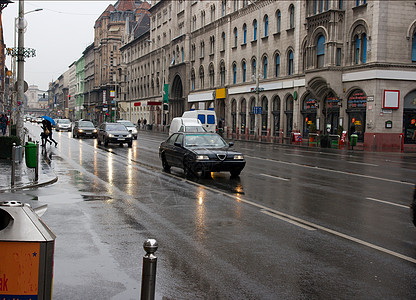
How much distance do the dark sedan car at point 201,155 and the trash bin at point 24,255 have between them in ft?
39.5

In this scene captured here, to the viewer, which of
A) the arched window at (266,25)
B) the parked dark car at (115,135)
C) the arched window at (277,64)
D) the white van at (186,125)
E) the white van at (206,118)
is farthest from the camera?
the arched window at (266,25)

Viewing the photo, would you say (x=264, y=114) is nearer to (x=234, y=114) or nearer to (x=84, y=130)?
(x=234, y=114)

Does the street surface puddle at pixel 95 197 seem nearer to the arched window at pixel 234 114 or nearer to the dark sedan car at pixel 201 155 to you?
the dark sedan car at pixel 201 155

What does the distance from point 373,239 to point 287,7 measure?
4073cm

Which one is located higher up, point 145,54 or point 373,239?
point 145,54

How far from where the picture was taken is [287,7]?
4559cm

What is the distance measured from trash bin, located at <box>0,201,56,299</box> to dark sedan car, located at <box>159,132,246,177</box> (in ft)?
39.5

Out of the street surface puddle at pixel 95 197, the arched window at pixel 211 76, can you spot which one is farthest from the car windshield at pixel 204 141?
the arched window at pixel 211 76

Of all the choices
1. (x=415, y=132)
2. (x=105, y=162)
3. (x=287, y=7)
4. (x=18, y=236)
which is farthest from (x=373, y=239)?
(x=287, y=7)

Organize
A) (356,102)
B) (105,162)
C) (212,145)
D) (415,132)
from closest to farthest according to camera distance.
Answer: (212,145)
(105,162)
(415,132)
(356,102)

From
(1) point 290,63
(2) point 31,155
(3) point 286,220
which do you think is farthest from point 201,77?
(3) point 286,220

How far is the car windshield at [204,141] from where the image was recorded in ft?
55.0

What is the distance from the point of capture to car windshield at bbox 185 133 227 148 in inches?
660

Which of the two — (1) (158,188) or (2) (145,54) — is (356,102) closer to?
(1) (158,188)
